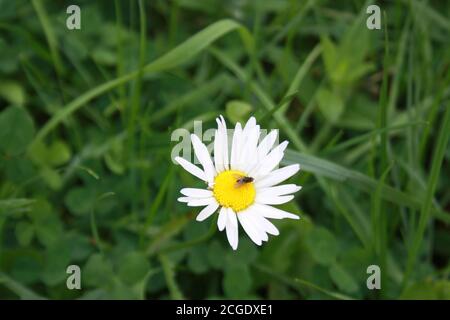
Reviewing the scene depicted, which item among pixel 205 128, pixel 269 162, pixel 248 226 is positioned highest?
pixel 205 128

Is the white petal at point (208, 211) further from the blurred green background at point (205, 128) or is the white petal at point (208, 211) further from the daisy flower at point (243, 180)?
the blurred green background at point (205, 128)

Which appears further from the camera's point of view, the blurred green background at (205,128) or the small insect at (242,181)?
the blurred green background at (205,128)

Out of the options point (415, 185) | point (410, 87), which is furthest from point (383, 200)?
point (410, 87)

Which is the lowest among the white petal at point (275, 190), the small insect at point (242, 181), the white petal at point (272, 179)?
the white petal at point (275, 190)

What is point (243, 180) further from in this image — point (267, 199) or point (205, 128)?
point (205, 128)

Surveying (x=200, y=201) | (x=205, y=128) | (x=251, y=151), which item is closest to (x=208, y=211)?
(x=200, y=201)

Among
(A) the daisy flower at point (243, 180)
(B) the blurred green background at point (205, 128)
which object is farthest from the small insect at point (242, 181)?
(B) the blurred green background at point (205, 128)
